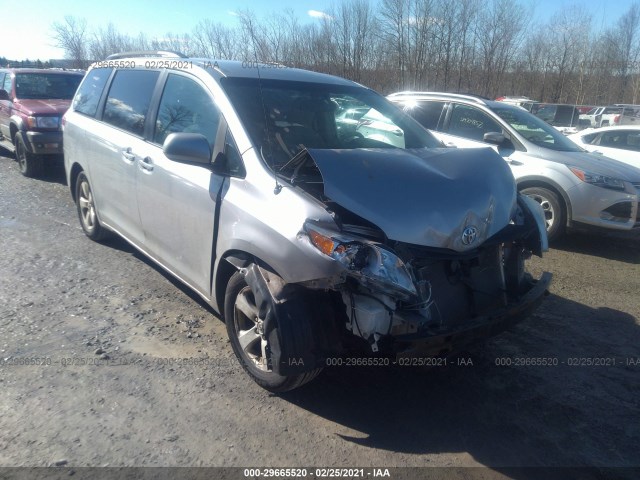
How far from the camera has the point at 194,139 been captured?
3365 mm

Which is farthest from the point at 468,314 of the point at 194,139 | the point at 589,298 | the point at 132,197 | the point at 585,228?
the point at 585,228

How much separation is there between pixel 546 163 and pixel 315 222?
5.05 metres

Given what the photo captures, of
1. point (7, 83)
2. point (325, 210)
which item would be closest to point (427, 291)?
point (325, 210)

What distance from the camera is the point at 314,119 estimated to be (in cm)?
401

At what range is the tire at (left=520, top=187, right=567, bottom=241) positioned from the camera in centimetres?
674

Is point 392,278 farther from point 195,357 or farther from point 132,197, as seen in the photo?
point 132,197

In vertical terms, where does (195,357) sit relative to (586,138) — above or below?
below

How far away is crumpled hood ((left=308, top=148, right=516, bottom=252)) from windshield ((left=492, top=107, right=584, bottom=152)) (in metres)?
4.24

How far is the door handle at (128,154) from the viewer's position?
4414mm

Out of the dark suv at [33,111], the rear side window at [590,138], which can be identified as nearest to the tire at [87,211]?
the dark suv at [33,111]

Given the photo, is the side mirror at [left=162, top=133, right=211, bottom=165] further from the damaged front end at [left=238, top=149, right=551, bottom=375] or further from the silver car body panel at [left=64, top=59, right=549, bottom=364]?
the damaged front end at [left=238, top=149, right=551, bottom=375]

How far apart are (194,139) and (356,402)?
1923 mm

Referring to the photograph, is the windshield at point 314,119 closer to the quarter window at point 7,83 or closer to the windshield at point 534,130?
the windshield at point 534,130

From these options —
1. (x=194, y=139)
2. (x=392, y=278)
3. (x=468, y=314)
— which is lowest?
(x=468, y=314)
